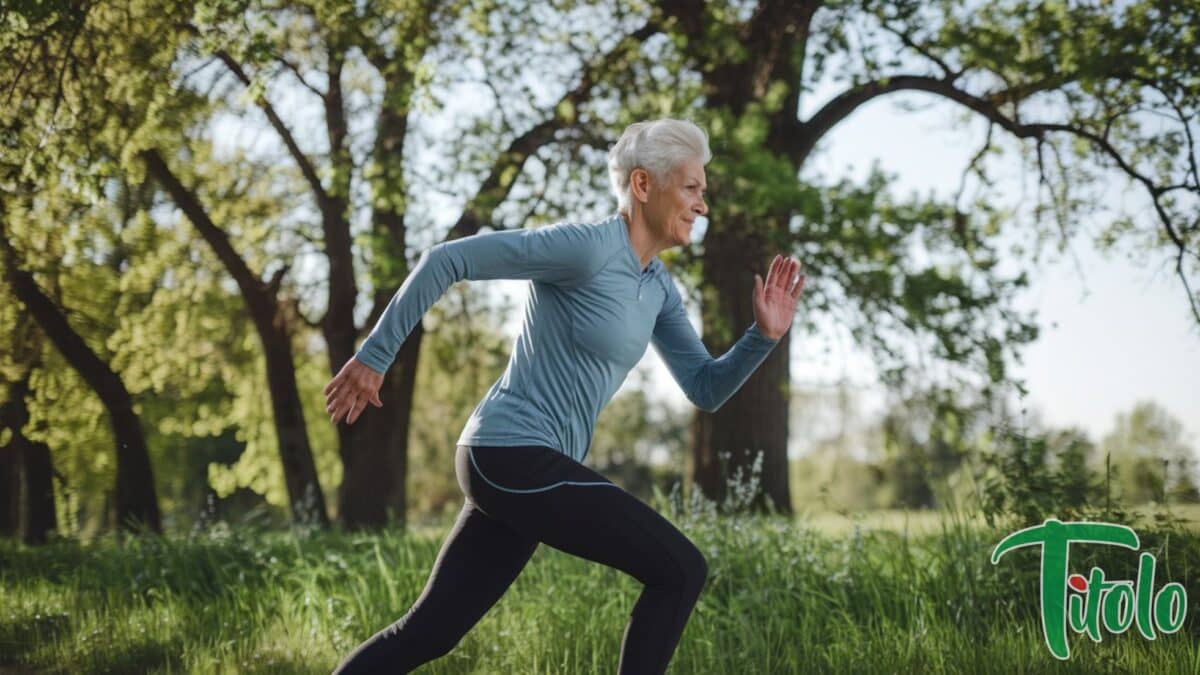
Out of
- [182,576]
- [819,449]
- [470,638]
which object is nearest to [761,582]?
[470,638]

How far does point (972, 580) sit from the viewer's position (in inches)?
214

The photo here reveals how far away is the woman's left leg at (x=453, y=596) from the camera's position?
318 cm

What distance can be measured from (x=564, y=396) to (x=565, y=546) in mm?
416

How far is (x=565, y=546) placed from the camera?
10.1 feet

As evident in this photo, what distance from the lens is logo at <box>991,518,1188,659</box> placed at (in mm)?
4602

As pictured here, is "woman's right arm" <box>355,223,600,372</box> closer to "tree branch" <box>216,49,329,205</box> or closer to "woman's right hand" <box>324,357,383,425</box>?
"woman's right hand" <box>324,357,383,425</box>

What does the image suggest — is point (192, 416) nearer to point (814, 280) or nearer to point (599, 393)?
point (814, 280)

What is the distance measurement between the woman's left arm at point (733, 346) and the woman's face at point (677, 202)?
0.28m

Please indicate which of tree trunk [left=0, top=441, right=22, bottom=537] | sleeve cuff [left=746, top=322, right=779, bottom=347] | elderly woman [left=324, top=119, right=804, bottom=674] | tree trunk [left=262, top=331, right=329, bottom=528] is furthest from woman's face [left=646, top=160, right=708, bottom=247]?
tree trunk [left=262, top=331, right=329, bottom=528]

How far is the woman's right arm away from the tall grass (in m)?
2.27

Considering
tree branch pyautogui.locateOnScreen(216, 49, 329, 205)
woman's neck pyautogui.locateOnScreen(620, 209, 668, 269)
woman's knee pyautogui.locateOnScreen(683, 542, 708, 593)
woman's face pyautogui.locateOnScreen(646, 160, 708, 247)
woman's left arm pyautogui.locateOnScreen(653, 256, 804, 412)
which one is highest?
tree branch pyautogui.locateOnScreen(216, 49, 329, 205)

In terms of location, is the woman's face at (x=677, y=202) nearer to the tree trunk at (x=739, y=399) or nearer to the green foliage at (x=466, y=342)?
the tree trunk at (x=739, y=399)

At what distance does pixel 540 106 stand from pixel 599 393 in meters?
8.83

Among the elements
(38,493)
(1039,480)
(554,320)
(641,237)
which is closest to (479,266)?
(554,320)
